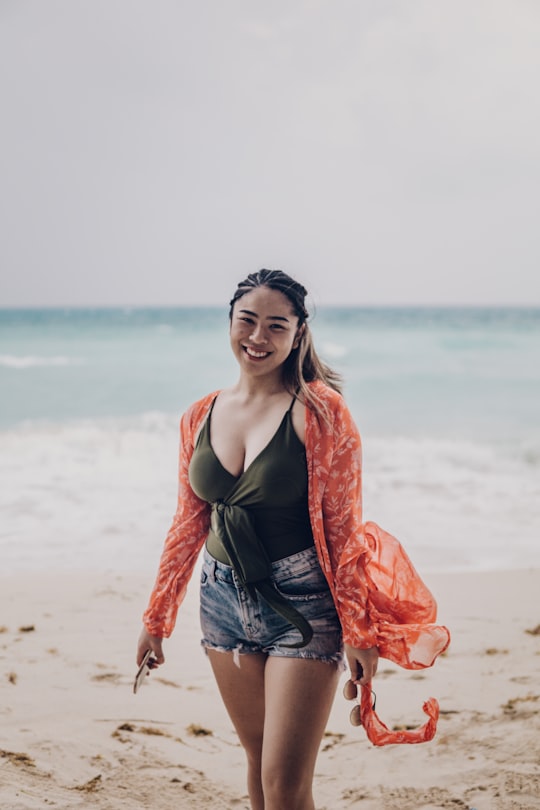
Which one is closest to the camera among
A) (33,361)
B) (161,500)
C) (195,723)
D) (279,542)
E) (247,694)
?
(279,542)

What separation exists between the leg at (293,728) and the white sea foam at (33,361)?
910 inches

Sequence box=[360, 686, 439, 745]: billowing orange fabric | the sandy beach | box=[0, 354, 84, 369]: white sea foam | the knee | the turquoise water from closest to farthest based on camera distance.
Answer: the knee < box=[360, 686, 439, 745]: billowing orange fabric < the sandy beach < the turquoise water < box=[0, 354, 84, 369]: white sea foam

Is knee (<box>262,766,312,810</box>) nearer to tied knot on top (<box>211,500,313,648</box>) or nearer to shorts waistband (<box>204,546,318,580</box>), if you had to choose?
tied knot on top (<box>211,500,313,648</box>)

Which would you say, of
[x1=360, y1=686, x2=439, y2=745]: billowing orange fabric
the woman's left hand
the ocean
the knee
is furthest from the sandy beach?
the ocean

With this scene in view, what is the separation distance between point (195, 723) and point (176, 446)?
9.04 meters

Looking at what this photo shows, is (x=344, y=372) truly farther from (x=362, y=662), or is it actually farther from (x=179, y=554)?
(x=362, y=662)

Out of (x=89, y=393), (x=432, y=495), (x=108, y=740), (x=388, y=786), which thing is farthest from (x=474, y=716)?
(x=89, y=393)

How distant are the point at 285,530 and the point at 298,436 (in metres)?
0.29

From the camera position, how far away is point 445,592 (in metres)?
6.00

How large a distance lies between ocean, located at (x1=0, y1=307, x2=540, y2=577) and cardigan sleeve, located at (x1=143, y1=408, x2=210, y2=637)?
741 mm

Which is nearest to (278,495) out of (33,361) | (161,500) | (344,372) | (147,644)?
(147,644)

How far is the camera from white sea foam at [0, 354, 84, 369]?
2469 centimetres

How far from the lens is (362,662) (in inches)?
91.9

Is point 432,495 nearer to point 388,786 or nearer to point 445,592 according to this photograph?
point 445,592
